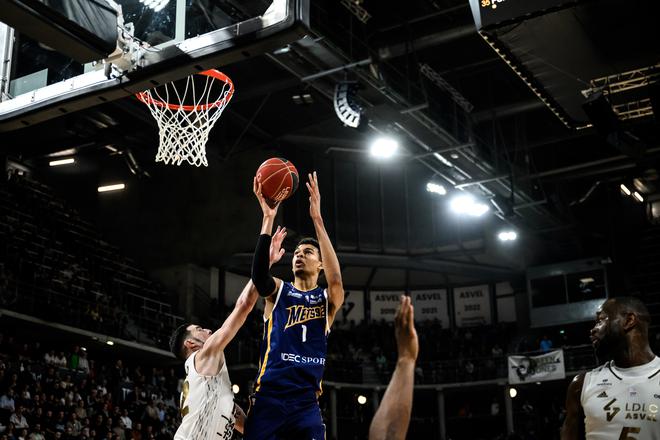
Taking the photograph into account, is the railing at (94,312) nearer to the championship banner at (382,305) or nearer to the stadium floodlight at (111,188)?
the stadium floodlight at (111,188)

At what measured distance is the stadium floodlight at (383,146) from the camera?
17.5 m

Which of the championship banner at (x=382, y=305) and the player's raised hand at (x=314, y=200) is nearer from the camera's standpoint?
the player's raised hand at (x=314, y=200)

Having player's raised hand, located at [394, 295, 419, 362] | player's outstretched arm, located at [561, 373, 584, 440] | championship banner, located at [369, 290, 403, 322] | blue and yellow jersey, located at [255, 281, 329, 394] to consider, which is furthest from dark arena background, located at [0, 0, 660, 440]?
player's raised hand, located at [394, 295, 419, 362]

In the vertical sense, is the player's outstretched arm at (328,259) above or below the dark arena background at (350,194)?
below

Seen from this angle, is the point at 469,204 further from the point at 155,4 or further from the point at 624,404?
the point at 624,404

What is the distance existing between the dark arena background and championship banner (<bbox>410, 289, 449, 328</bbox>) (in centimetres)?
10

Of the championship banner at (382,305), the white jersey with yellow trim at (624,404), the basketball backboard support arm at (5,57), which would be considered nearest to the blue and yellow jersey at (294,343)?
the white jersey with yellow trim at (624,404)

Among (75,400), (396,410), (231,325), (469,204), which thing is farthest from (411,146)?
(396,410)

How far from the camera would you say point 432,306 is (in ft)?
111

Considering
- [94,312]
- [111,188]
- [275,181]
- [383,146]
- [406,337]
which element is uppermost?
[111,188]

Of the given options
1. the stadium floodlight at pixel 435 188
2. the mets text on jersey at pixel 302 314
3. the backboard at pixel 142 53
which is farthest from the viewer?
the stadium floodlight at pixel 435 188

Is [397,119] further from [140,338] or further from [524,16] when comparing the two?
[140,338]

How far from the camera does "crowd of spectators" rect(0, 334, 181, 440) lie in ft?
52.1

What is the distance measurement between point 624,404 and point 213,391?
107 inches
